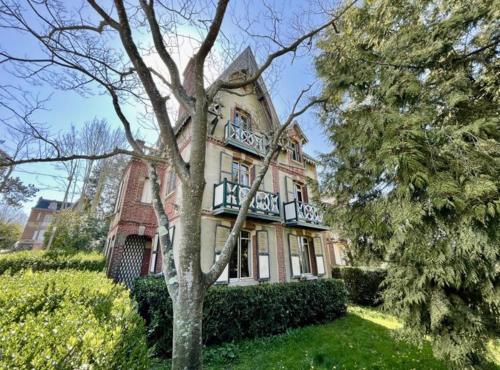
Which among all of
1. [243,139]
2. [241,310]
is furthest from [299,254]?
[243,139]

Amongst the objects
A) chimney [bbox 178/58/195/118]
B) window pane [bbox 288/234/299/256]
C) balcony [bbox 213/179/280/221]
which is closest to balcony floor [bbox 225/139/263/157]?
balcony [bbox 213/179/280/221]

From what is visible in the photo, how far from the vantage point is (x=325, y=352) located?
16.8 ft

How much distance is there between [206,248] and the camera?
25.3 ft

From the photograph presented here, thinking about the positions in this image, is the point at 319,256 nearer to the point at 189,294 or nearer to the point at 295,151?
the point at 295,151

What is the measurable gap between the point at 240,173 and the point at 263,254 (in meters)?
3.59

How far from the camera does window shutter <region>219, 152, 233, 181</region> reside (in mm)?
9069

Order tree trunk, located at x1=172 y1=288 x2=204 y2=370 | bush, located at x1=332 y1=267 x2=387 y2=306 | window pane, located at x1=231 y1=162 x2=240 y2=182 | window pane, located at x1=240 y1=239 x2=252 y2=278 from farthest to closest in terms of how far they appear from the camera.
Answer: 1. bush, located at x1=332 y1=267 x2=387 y2=306
2. window pane, located at x1=231 y1=162 x2=240 y2=182
3. window pane, located at x1=240 y1=239 x2=252 y2=278
4. tree trunk, located at x1=172 y1=288 x2=204 y2=370

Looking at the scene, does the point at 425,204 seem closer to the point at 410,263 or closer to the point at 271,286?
the point at 410,263

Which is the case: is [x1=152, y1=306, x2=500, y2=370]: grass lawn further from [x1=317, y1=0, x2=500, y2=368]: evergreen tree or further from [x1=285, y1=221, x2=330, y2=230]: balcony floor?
[x1=285, y1=221, x2=330, y2=230]: balcony floor

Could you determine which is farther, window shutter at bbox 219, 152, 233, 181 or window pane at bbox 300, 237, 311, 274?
window pane at bbox 300, 237, 311, 274

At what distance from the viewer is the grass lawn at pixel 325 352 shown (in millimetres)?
4562

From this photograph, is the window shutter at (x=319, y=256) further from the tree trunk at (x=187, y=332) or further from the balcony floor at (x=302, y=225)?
the tree trunk at (x=187, y=332)

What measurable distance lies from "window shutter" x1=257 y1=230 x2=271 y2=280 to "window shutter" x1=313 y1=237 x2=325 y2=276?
10.8 feet

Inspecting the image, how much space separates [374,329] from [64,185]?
21.6 meters
